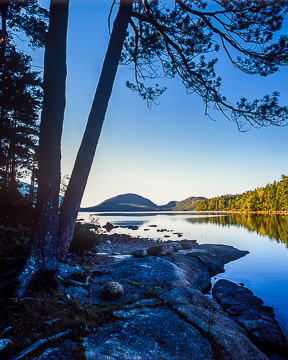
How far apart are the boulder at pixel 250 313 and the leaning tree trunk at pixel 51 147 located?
210 inches

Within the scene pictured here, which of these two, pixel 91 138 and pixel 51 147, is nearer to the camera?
pixel 51 147

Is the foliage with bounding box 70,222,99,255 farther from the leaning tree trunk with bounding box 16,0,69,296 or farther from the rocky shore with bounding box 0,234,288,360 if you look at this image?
the leaning tree trunk with bounding box 16,0,69,296

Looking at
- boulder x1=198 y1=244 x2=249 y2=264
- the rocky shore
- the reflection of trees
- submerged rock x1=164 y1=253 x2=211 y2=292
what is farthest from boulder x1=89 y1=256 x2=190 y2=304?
the reflection of trees

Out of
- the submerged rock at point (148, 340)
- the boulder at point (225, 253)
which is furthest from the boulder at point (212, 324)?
the boulder at point (225, 253)

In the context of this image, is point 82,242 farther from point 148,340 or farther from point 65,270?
point 148,340

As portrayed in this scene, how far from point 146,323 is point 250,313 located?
4.47 metres

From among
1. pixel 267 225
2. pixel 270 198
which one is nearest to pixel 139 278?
pixel 267 225

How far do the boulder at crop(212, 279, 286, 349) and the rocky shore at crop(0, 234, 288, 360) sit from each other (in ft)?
0.08

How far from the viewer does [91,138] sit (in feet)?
18.2

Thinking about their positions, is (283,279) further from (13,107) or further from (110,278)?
(13,107)

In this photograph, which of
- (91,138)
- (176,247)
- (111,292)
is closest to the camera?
(111,292)

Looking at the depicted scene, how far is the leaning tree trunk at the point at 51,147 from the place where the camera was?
4422 mm

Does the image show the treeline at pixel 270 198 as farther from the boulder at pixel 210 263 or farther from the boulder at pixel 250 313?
the boulder at pixel 250 313

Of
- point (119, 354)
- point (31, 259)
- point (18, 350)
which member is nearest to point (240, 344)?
point (119, 354)
